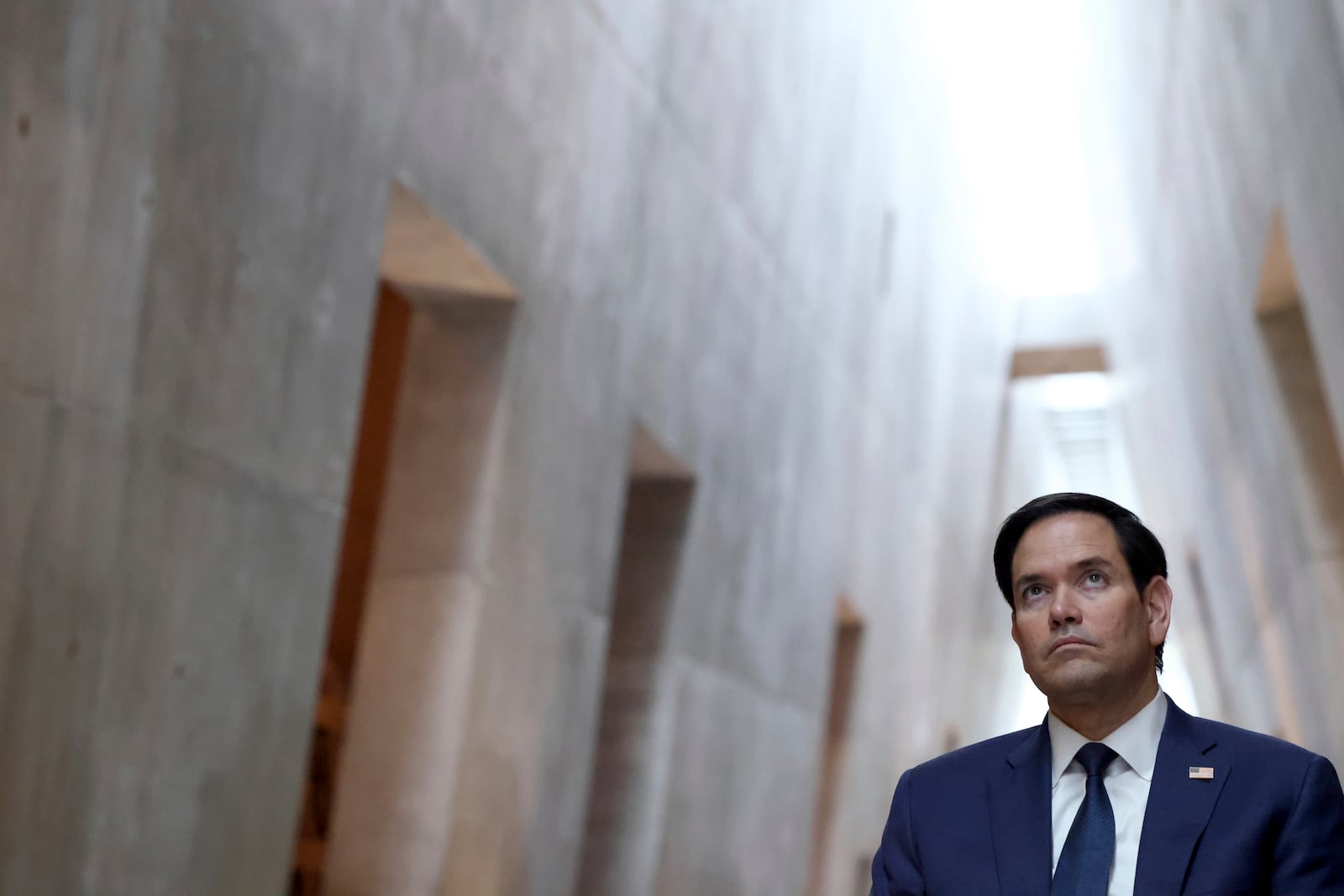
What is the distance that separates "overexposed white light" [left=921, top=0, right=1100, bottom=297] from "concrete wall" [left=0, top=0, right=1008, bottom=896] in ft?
15.7

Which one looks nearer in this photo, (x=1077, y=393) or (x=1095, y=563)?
(x=1095, y=563)

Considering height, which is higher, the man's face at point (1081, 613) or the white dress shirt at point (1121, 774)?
the man's face at point (1081, 613)

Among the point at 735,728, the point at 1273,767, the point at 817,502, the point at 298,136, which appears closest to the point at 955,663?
the point at 817,502

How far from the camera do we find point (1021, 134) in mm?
25859

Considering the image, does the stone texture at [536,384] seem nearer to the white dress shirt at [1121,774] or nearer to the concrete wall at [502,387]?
the concrete wall at [502,387]

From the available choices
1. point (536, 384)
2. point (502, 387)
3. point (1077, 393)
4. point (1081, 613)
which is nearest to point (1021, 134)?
point (1077, 393)

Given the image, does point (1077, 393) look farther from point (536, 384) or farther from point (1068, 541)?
point (1068, 541)

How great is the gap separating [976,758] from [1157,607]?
1.38ft

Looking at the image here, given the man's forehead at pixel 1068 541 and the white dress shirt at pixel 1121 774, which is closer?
the white dress shirt at pixel 1121 774

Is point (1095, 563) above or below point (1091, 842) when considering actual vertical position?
above

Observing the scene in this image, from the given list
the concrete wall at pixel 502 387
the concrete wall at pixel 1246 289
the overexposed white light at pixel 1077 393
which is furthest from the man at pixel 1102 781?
the overexposed white light at pixel 1077 393

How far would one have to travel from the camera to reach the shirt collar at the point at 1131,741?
2578 millimetres

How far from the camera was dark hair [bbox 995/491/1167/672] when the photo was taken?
104 inches

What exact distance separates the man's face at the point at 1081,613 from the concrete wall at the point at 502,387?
3203 millimetres
